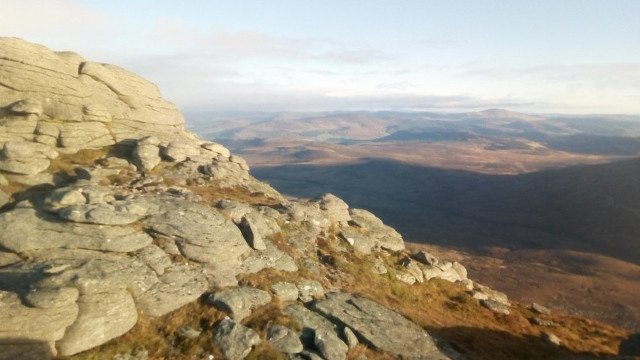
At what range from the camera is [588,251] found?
9925cm

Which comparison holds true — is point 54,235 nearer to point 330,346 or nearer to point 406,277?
point 330,346

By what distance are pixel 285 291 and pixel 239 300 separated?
3302 millimetres

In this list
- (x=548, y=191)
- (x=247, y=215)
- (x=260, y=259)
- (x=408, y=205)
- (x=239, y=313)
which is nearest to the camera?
(x=239, y=313)

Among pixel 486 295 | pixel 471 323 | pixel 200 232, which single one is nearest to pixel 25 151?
pixel 200 232

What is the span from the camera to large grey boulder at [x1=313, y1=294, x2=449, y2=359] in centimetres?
2336

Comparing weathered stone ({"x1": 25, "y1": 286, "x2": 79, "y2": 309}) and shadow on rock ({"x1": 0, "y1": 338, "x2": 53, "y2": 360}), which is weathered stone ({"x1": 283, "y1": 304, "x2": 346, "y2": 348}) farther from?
shadow on rock ({"x1": 0, "y1": 338, "x2": 53, "y2": 360})

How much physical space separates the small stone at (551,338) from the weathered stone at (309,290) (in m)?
17.2

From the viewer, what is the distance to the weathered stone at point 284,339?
20703 mm

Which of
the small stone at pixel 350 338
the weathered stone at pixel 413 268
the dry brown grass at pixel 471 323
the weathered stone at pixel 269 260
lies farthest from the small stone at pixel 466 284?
the small stone at pixel 350 338

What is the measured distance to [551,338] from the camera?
30156mm

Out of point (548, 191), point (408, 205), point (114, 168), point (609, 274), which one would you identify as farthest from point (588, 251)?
point (114, 168)

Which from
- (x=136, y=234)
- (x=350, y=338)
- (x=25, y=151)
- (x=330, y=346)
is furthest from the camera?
(x=25, y=151)

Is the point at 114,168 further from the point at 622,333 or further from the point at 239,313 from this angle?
the point at 622,333

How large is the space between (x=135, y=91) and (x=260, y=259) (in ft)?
86.5
